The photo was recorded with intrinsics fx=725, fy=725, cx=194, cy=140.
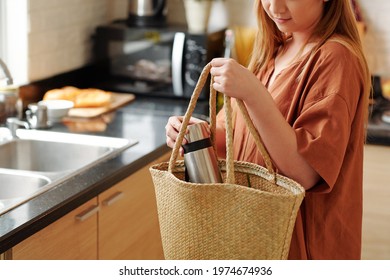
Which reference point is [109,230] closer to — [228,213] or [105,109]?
[105,109]

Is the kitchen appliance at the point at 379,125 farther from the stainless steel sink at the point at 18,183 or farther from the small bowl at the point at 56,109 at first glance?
the stainless steel sink at the point at 18,183

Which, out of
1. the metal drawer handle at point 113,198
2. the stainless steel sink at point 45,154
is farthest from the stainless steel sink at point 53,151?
the metal drawer handle at point 113,198

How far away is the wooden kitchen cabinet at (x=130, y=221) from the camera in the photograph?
2166 mm

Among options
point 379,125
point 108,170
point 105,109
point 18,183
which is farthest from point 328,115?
point 105,109

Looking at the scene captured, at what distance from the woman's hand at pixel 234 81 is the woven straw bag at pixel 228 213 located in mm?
21

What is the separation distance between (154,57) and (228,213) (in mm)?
1905

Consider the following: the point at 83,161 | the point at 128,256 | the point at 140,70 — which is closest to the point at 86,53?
the point at 140,70

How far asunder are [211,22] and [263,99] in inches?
81.9

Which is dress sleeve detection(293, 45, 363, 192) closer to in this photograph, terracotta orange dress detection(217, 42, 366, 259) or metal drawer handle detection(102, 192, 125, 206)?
terracotta orange dress detection(217, 42, 366, 259)

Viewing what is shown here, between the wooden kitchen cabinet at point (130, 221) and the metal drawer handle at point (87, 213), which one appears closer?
the metal drawer handle at point (87, 213)

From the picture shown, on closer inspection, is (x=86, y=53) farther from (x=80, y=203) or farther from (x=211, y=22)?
(x=80, y=203)

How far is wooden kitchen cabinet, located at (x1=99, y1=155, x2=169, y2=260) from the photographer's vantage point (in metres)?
2.17

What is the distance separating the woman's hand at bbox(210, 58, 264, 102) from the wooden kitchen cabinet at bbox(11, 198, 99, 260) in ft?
2.26

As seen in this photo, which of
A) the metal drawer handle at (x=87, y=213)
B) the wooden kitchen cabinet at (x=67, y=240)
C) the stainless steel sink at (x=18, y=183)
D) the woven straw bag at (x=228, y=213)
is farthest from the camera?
the stainless steel sink at (x=18, y=183)
